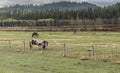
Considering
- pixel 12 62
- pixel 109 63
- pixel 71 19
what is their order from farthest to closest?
pixel 71 19 → pixel 12 62 → pixel 109 63

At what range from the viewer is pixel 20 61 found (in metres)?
29.2

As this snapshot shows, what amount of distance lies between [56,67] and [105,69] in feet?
12.3

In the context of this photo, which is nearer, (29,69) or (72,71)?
(72,71)

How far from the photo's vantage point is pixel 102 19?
576 feet

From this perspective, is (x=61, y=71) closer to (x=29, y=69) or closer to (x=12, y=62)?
(x=29, y=69)

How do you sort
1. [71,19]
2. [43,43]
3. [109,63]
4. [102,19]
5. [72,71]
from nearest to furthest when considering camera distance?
[72,71], [109,63], [43,43], [102,19], [71,19]

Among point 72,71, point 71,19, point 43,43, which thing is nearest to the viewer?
point 72,71

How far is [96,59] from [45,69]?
275 inches

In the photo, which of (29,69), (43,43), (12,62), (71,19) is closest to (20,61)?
(12,62)

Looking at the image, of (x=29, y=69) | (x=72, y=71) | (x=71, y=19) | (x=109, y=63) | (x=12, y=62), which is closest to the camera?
(x=72, y=71)

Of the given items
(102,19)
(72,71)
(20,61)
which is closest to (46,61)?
(20,61)

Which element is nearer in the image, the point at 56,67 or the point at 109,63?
the point at 56,67

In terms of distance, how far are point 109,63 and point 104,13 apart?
155 m

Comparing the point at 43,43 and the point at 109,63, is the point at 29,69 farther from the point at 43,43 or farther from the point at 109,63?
the point at 43,43
